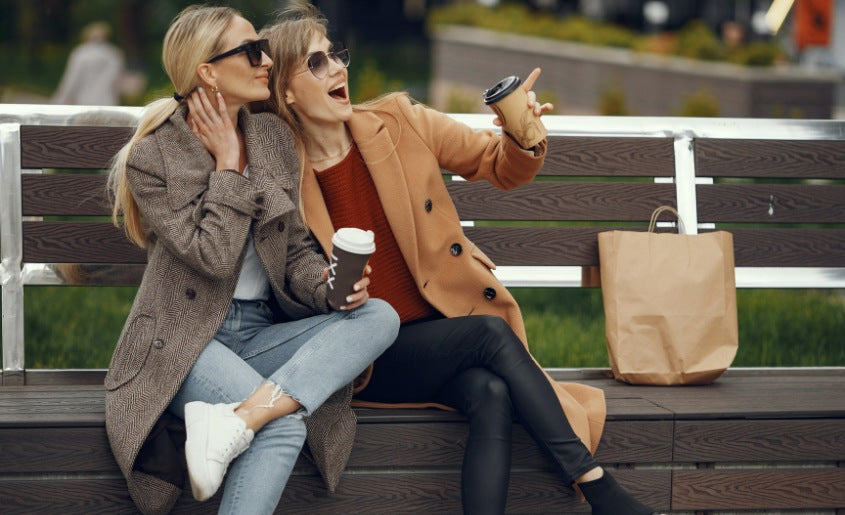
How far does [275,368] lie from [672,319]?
1.38 metres

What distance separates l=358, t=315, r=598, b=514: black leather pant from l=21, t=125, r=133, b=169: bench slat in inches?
49.2

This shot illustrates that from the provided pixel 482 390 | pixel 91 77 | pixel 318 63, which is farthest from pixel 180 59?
pixel 91 77

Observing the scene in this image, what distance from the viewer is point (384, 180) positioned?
3.75m

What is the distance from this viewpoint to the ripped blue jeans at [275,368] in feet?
10.4

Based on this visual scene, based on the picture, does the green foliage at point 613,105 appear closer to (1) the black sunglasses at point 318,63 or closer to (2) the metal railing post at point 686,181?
(2) the metal railing post at point 686,181

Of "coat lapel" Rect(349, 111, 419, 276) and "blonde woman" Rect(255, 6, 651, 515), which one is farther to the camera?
"coat lapel" Rect(349, 111, 419, 276)

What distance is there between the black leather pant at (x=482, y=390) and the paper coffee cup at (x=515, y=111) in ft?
1.82

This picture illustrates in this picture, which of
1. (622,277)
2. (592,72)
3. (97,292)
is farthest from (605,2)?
(622,277)

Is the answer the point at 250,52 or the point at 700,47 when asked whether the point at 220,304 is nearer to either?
the point at 250,52

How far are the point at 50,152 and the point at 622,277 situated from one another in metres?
1.99

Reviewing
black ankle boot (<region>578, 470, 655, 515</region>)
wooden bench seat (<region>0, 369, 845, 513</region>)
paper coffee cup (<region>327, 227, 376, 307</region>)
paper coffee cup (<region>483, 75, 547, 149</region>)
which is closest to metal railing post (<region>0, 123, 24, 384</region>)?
wooden bench seat (<region>0, 369, 845, 513</region>)

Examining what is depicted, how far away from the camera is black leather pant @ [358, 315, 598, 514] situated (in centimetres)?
334

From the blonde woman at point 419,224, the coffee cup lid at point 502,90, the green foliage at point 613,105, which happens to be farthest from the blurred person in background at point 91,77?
the coffee cup lid at point 502,90

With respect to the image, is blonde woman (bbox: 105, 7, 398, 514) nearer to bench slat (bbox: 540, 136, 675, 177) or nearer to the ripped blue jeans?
the ripped blue jeans
